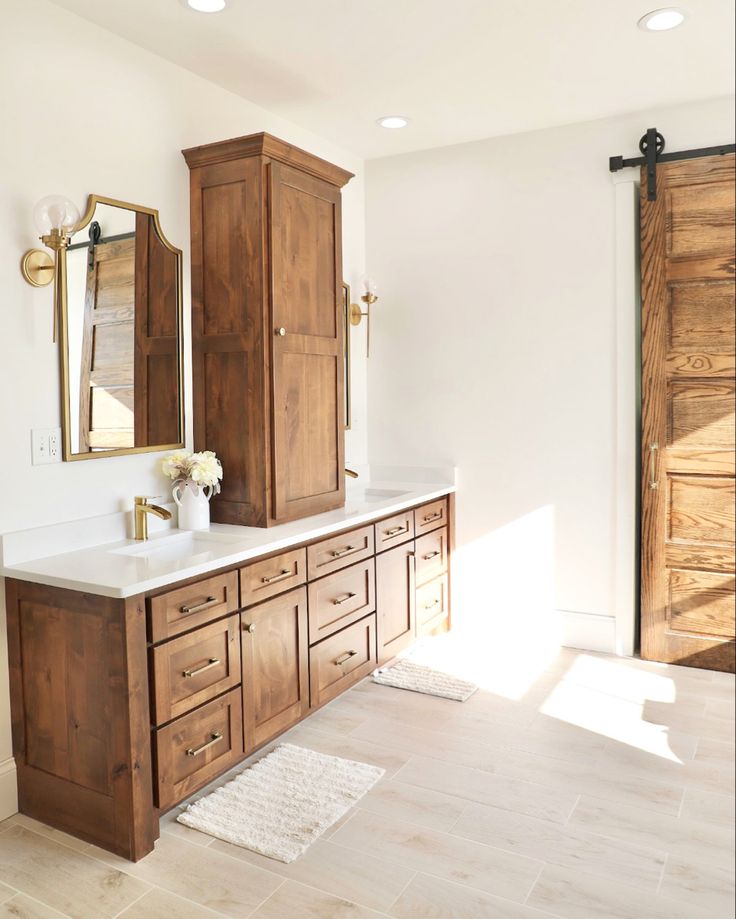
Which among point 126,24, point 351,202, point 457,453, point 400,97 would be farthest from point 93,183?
point 457,453

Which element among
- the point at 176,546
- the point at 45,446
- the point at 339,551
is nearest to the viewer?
the point at 45,446

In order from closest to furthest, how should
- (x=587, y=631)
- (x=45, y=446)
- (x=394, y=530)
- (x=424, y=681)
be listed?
(x=45, y=446), (x=424, y=681), (x=394, y=530), (x=587, y=631)

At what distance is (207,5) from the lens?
2520mm

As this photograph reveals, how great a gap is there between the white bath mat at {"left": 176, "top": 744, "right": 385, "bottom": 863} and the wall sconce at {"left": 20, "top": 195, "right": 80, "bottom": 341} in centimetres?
159

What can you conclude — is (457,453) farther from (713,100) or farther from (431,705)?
(713,100)

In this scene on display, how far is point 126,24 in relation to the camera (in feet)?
8.65

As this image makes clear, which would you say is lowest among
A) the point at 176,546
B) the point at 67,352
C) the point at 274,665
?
the point at 274,665

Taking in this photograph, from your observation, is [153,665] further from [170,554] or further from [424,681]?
[424,681]

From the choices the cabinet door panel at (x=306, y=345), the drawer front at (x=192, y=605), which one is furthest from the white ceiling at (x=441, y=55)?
the drawer front at (x=192, y=605)

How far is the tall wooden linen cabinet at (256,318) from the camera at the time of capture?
2926mm

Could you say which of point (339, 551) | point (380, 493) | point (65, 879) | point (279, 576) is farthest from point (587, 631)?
point (65, 879)

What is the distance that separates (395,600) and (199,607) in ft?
4.51

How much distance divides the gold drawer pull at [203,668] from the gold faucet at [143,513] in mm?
558

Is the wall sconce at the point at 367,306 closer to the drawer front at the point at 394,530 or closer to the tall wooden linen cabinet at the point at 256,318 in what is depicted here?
the tall wooden linen cabinet at the point at 256,318
